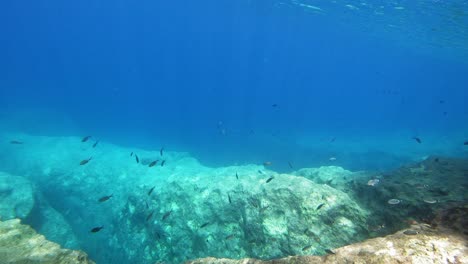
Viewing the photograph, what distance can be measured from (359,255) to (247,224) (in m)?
4.63

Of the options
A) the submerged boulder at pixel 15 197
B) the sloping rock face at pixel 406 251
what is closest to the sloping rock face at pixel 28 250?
the sloping rock face at pixel 406 251

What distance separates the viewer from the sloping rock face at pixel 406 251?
12.2ft

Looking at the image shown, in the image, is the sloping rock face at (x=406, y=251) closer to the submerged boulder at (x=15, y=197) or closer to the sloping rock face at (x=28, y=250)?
the sloping rock face at (x=28, y=250)

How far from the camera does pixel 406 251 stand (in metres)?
3.87

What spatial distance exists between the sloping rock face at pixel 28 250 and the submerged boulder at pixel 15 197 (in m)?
7.82

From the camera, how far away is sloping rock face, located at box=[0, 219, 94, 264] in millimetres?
5445

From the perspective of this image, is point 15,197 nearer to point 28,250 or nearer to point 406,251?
point 28,250

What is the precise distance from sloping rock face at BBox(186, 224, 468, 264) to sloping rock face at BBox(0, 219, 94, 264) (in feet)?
12.0

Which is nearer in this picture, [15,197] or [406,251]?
[406,251]

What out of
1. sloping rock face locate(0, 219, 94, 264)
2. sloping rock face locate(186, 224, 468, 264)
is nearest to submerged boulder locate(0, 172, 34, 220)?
sloping rock face locate(0, 219, 94, 264)

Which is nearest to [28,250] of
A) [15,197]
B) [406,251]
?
[406,251]

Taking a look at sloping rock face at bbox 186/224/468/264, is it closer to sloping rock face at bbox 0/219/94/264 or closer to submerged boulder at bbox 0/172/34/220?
sloping rock face at bbox 0/219/94/264

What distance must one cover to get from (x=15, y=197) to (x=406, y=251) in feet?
52.7

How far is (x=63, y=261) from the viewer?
5.39 m
